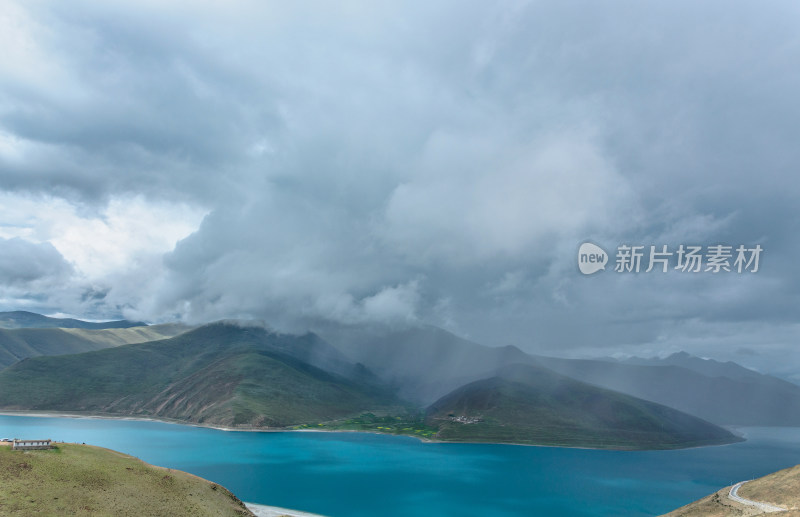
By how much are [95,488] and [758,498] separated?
13828 cm

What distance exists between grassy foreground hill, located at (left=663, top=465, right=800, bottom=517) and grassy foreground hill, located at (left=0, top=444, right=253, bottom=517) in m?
105

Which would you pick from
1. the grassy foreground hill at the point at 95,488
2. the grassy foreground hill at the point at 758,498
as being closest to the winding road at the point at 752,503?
the grassy foreground hill at the point at 758,498

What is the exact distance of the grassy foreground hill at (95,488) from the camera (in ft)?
245

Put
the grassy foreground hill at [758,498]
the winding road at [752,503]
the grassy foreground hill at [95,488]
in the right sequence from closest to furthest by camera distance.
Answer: the grassy foreground hill at [95,488]
the winding road at [752,503]
the grassy foreground hill at [758,498]

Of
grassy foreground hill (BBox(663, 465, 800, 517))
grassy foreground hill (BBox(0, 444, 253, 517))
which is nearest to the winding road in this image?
grassy foreground hill (BBox(663, 465, 800, 517))

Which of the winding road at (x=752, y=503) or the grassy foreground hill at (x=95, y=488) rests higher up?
the winding road at (x=752, y=503)

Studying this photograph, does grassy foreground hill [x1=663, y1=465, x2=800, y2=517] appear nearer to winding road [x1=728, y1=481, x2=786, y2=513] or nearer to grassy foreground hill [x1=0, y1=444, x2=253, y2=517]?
winding road [x1=728, y1=481, x2=786, y2=513]

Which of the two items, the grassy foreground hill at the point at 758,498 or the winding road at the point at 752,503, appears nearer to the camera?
the winding road at the point at 752,503

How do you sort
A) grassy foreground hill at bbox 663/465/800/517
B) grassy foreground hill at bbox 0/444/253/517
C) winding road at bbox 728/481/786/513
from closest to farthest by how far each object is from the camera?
grassy foreground hill at bbox 0/444/253/517 → winding road at bbox 728/481/786/513 → grassy foreground hill at bbox 663/465/800/517

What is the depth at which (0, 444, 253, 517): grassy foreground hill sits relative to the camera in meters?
74.8

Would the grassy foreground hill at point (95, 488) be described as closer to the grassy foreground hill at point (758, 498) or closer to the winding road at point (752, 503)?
the grassy foreground hill at point (758, 498)

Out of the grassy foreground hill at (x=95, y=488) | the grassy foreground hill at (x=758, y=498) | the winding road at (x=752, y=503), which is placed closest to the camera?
the grassy foreground hill at (x=95, y=488)

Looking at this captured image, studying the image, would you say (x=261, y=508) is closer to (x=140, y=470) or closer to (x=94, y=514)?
(x=140, y=470)

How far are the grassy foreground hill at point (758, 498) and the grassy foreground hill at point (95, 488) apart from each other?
105 meters
